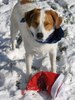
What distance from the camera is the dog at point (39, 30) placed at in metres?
3.91

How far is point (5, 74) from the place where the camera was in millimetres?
4566

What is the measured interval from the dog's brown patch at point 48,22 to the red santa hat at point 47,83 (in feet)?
2.21

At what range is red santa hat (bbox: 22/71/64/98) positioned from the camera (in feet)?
13.5

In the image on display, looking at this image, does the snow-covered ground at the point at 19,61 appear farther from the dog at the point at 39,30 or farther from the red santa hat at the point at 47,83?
the dog at the point at 39,30

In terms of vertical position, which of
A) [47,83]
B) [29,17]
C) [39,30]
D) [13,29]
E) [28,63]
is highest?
[29,17]

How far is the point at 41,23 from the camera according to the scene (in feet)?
12.7

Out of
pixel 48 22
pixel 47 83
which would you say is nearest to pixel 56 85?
pixel 47 83

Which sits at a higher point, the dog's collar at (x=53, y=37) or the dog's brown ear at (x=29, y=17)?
the dog's brown ear at (x=29, y=17)

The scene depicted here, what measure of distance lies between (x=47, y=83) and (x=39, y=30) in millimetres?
773

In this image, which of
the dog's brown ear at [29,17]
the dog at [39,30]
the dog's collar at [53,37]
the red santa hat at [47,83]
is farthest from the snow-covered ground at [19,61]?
the dog's brown ear at [29,17]

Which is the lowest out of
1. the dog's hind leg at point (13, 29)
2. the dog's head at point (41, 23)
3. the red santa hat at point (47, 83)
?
the red santa hat at point (47, 83)

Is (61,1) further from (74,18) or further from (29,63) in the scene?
(29,63)

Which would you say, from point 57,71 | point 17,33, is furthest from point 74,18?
point 57,71

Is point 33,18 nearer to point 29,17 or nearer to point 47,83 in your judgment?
point 29,17
